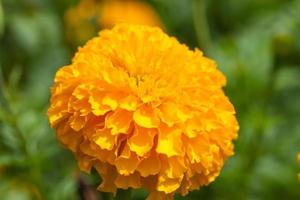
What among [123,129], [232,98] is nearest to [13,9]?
[232,98]

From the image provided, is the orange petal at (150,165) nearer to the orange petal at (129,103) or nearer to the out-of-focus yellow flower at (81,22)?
the orange petal at (129,103)

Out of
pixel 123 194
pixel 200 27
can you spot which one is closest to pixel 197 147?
pixel 123 194

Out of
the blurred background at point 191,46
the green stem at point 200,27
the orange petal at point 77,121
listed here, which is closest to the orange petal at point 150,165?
the orange petal at point 77,121

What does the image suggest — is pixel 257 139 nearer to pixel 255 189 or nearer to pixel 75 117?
pixel 255 189

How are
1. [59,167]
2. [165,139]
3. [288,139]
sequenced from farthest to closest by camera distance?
[59,167] < [288,139] < [165,139]

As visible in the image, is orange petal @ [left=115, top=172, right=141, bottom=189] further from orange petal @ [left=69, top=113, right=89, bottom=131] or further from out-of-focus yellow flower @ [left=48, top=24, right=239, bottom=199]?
orange petal @ [left=69, top=113, right=89, bottom=131]

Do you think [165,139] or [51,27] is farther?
[51,27]

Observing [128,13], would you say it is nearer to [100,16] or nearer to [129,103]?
[100,16]
